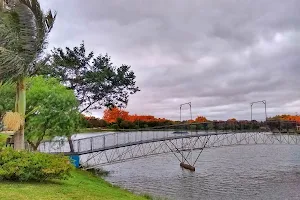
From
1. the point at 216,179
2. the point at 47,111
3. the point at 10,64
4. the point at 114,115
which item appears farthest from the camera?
the point at 114,115

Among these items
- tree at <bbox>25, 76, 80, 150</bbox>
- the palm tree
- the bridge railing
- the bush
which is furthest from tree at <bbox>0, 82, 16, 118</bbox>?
the bush

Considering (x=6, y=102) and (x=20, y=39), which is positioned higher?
(x=20, y=39)

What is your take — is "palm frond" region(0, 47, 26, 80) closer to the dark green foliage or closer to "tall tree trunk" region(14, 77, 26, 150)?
"tall tree trunk" region(14, 77, 26, 150)

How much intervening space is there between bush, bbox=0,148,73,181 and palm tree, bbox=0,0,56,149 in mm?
2055

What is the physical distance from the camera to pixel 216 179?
2906 cm

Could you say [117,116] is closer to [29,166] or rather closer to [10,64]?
[10,64]

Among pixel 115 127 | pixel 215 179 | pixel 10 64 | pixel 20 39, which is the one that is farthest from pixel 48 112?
pixel 115 127

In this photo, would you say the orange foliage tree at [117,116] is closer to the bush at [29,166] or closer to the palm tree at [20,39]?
the palm tree at [20,39]

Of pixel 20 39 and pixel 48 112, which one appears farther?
pixel 48 112

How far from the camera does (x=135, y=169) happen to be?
119 feet

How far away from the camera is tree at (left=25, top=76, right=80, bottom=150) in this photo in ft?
86.5

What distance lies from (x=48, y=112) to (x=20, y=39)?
12161mm

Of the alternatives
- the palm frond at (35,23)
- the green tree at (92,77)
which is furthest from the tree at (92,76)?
the palm frond at (35,23)

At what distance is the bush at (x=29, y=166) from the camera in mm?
12555
